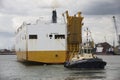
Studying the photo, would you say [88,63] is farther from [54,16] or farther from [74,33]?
[54,16]

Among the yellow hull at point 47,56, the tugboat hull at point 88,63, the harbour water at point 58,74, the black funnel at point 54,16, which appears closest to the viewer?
the harbour water at point 58,74

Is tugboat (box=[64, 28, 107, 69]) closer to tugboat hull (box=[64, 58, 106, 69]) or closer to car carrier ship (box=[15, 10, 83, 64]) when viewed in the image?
tugboat hull (box=[64, 58, 106, 69])

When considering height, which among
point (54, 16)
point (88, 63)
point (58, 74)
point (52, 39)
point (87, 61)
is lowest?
point (58, 74)

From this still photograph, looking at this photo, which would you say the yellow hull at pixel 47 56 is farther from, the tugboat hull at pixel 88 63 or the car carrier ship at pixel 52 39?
the tugboat hull at pixel 88 63

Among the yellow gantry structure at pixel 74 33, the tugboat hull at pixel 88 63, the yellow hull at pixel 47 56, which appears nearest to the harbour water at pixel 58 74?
the tugboat hull at pixel 88 63

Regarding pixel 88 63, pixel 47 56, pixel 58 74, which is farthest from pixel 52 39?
pixel 58 74

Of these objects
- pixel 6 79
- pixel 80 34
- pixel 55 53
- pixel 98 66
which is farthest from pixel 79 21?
pixel 6 79

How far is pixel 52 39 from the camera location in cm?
6862

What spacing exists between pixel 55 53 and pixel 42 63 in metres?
2.66

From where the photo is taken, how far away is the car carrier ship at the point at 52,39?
222 ft

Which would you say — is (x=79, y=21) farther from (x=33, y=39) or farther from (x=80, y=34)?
(x=33, y=39)

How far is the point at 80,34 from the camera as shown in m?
69.1

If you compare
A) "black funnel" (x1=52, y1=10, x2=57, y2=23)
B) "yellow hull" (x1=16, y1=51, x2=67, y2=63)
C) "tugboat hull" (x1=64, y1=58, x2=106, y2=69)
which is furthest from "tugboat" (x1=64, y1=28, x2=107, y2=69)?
"black funnel" (x1=52, y1=10, x2=57, y2=23)

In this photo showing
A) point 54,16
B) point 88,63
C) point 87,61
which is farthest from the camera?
point 54,16
